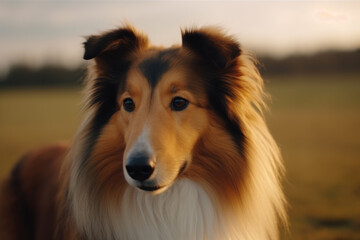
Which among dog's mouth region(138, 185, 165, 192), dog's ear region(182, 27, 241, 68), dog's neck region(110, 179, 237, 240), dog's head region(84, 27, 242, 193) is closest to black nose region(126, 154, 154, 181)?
dog's head region(84, 27, 242, 193)

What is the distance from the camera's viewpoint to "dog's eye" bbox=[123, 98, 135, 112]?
2979 mm

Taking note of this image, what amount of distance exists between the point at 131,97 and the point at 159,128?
0.40 metres

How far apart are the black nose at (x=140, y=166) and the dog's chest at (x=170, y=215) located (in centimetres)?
49

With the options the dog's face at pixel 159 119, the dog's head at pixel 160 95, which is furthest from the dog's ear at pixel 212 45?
the dog's face at pixel 159 119

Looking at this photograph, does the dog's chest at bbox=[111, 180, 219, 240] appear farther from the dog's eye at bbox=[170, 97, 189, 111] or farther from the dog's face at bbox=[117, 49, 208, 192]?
the dog's eye at bbox=[170, 97, 189, 111]

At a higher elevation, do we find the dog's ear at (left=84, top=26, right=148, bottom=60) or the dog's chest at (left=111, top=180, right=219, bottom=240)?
the dog's ear at (left=84, top=26, right=148, bottom=60)

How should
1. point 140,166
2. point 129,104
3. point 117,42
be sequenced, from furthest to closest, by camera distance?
point 117,42
point 129,104
point 140,166

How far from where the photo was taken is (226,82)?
3129 mm

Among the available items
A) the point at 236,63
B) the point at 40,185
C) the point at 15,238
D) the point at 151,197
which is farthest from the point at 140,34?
the point at 15,238

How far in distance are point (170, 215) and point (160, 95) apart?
3.00 feet

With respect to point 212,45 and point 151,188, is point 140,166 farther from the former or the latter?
point 212,45

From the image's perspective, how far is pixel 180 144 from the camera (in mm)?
2805

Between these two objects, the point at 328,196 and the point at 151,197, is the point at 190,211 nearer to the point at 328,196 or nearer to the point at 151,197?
the point at 151,197

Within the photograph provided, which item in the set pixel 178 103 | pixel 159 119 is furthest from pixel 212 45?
pixel 159 119
